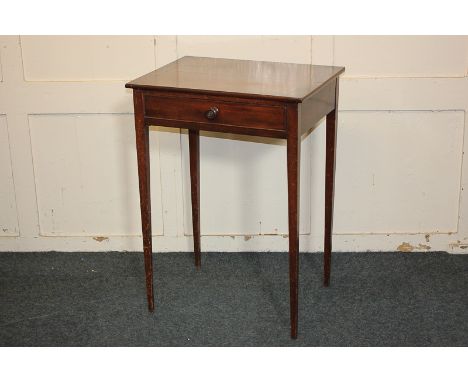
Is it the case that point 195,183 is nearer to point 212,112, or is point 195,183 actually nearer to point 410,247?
point 212,112

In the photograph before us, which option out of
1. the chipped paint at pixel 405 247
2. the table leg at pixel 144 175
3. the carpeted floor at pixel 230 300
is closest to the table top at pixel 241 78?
the table leg at pixel 144 175

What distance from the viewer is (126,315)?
312 centimetres

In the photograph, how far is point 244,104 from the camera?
265 centimetres

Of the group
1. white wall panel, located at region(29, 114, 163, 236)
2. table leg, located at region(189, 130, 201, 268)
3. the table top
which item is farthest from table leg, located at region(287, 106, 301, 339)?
white wall panel, located at region(29, 114, 163, 236)

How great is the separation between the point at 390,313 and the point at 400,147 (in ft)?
2.70

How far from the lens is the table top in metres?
2.64

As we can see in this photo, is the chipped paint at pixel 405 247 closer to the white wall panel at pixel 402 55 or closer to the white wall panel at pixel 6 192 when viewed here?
the white wall panel at pixel 402 55

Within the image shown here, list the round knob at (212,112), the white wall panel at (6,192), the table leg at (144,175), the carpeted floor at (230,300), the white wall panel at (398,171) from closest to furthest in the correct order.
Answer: the round knob at (212,112), the table leg at (144,175), the carpeted floor at (230,300), the white wall panel at (398,171), the white wall panel at (6,192)

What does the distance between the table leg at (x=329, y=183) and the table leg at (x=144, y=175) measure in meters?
0.75

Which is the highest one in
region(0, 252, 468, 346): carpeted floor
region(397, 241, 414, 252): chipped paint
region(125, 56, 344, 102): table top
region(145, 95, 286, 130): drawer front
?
region(125, 56, 344, 102): table top

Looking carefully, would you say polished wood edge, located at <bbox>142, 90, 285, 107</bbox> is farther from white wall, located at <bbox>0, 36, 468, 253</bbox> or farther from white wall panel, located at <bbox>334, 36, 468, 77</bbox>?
white wall panel, located at <bbox>334, 36, 468, 77</bbox>

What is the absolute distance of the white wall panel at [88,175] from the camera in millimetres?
3555

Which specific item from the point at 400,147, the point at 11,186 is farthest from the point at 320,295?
the point at 11,186

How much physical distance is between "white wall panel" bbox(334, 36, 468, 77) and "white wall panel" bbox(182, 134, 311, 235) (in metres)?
0.43
